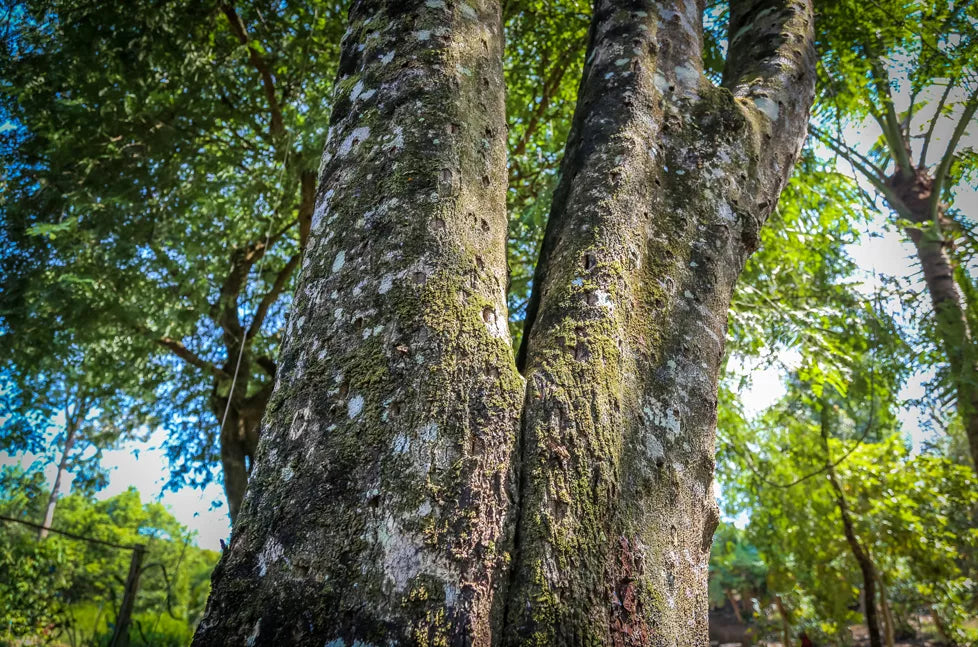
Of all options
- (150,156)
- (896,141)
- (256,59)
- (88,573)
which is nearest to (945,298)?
(896,141)

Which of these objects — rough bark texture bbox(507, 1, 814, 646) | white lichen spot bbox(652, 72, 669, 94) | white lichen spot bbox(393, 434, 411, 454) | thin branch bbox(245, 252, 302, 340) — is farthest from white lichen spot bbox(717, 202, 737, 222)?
thin branch bbox(245, 252, 302, 340)

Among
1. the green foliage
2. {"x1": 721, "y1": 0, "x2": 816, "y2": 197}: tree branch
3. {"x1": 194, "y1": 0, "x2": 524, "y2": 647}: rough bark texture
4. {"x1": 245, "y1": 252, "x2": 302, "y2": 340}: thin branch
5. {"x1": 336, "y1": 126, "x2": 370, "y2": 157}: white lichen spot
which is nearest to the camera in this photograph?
{"x1": 194, "y1": 0, "x2": 524, "y2": 647}: rough bark texture

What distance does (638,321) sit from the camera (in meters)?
1.60

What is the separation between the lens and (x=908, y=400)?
6773 mm

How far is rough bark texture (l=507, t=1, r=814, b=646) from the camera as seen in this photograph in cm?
120

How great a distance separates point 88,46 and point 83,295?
7.96 feet

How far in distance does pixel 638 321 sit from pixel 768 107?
4.51ft

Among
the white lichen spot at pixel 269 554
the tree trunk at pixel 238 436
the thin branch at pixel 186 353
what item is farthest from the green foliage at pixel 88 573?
the white lichen spot at pixel 269 554

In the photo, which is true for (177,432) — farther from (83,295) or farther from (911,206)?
(911,206)

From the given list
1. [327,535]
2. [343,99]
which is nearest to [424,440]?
[327,535]

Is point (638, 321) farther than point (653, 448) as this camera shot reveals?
Yes

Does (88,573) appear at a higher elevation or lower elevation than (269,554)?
lower

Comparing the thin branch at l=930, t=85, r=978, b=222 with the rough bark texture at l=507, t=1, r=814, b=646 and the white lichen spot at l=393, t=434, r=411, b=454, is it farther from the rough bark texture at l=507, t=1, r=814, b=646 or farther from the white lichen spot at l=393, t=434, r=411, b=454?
the white lichen spot at l=393, t=434, r=411, b=454

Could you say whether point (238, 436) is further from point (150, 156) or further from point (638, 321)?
point (638, 321)
